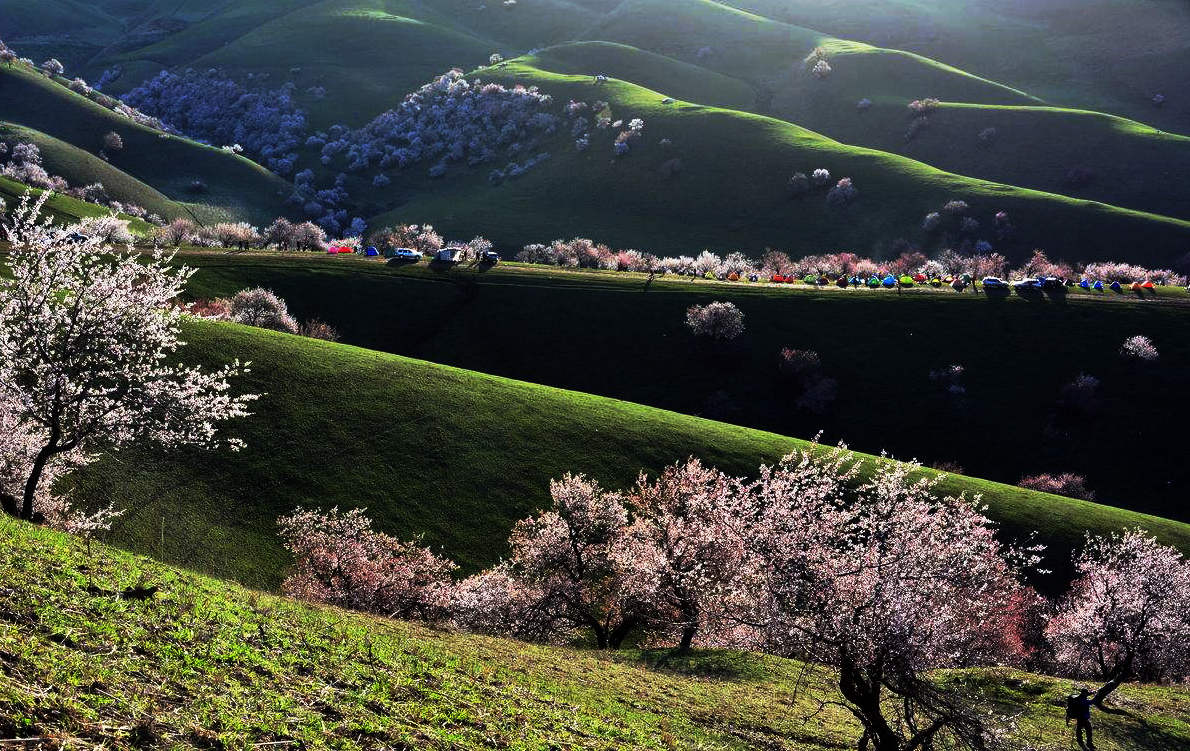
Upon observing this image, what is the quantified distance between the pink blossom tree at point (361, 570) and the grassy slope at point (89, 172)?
17546 centimetres

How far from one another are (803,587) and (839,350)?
8550 centimetres

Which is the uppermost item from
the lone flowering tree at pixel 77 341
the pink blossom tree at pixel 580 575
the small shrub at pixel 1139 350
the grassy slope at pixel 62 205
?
the small shrub at pixel 1139 350

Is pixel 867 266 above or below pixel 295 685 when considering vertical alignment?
above

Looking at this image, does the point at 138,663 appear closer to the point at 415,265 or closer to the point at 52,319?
the point at 52,319

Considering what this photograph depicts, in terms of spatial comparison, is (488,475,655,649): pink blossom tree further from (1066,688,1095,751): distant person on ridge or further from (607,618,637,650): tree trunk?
(1066,688,1095,751): distant person on ridge

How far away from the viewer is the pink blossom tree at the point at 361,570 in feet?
132

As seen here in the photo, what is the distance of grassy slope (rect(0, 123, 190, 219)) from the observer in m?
183

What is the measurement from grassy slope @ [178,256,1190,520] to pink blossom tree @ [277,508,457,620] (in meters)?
52.1

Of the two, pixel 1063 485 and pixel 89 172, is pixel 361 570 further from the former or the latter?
pixel 89 172

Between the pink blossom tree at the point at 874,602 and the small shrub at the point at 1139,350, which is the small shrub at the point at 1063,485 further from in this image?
the pink blossom tree at the point at 874,602

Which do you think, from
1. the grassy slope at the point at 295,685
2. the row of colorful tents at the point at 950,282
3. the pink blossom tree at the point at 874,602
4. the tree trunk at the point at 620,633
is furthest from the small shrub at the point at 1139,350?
the pink blossom tree at the point at 874,602

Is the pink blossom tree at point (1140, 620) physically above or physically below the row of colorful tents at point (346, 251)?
below

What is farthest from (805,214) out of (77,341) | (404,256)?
(77,341)

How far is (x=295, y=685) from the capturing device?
1608cm
